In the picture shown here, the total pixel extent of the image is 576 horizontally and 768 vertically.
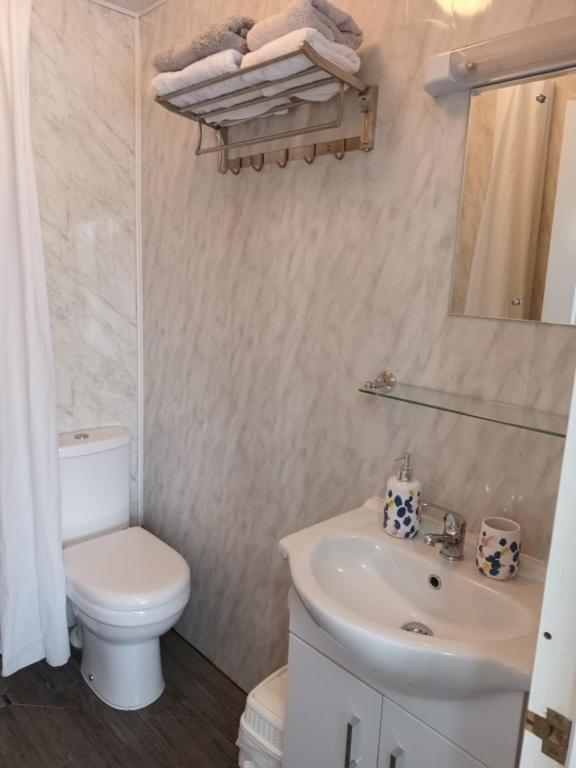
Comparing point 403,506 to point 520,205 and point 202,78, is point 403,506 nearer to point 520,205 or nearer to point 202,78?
point 520,205

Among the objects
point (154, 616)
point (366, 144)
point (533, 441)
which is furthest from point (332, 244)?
point (154, 616)

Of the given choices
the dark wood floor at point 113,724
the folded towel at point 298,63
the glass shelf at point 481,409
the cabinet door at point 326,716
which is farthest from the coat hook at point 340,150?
the dark wood floor at point 113,724

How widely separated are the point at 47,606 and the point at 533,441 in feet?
5.63

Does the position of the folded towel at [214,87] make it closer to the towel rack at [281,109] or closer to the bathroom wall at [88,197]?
the towel rack at [281,109]

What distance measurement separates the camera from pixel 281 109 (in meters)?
1.55

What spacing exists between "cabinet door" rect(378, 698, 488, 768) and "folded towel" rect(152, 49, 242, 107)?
1487 millimetres

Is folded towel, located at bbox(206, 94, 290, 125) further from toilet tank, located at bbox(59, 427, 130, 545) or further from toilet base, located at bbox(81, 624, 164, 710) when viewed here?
toilet base, located at bbox(81, 624, 164, 710)

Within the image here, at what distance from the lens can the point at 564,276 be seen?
1.11m

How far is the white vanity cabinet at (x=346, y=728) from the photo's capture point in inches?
41.1

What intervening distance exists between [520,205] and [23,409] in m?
1.62

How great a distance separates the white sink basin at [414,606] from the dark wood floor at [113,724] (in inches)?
35.9

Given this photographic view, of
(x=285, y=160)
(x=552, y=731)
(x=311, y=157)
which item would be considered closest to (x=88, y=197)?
(x=285, y=160)

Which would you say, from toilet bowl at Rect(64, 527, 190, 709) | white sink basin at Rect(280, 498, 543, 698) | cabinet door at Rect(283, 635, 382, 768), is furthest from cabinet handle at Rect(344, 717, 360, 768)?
toilet bowl at Rect(64, 527, 190, 709)

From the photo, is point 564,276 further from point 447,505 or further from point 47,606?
point 47,606
